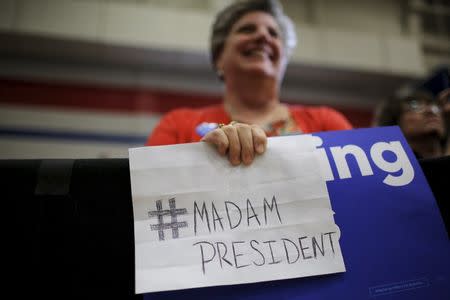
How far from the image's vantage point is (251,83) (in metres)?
1.04

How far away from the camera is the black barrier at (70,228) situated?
437mm

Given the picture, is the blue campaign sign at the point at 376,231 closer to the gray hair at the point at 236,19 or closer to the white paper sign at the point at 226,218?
the white paper sign at the point at 226,218

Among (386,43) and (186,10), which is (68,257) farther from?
(386,43)

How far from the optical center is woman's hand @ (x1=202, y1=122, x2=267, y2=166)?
47 cm

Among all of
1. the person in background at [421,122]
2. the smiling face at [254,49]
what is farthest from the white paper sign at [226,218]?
the person in background at [421,122]

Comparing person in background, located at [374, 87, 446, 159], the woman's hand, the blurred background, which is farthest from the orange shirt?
the blurred background

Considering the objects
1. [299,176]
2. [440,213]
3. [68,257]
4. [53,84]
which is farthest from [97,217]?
[53,84]

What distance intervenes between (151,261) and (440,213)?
423mm

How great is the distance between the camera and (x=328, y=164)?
50 cm

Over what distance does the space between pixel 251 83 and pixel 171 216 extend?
685mm

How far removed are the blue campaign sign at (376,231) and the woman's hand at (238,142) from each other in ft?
0.33

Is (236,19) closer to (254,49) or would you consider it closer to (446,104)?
(254,49)

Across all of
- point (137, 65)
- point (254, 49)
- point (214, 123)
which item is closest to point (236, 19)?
point (254, 49)

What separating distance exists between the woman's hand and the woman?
0.39 metres
